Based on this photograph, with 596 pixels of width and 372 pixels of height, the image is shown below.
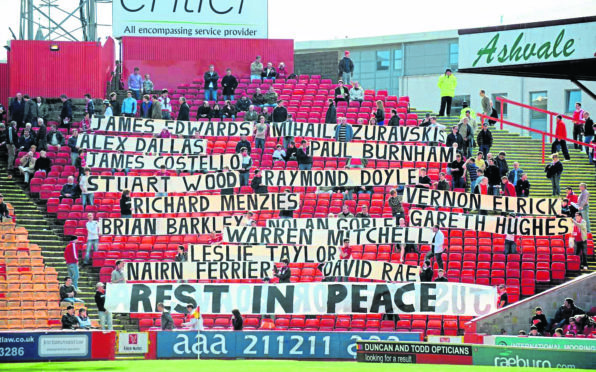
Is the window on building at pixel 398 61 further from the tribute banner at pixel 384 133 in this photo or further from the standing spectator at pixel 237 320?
the standing spectator at pixel 237 320

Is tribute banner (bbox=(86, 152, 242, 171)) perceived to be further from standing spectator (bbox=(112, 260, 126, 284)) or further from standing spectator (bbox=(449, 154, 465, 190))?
standing spectator (bbox=(449, 154, 465, 190))

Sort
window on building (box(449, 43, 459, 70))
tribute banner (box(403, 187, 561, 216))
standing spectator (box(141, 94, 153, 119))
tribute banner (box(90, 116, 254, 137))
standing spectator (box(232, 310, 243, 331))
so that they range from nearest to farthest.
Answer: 1. standing spectator (box(232, 310, 243, 331))
2. tribute banner (box(403, 187, 561, 216))
3. tribute banner (box(90, 116, 254, 137))
4. standing spectator (box(141, 94, 153, 119))
5. window on building (box(449, 43, 459, 70))

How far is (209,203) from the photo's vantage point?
125 ft

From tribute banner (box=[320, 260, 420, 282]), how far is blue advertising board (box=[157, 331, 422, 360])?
220 centimetres

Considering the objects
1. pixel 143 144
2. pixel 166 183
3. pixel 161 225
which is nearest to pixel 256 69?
pixel 143 144

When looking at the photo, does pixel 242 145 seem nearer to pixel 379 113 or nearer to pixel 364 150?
pixel 364 150

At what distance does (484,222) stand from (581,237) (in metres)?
2.93

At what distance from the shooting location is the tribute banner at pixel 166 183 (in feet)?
127

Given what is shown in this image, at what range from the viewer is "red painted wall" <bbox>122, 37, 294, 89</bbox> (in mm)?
51281

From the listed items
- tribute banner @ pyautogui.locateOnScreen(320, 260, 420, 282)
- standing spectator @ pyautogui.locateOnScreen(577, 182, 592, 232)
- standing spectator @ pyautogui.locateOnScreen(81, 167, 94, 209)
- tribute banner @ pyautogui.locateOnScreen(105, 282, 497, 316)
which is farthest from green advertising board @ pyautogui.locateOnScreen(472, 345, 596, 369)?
standing spectator @ pyautogui.locateOnScreen(81, 167, 94, 209)

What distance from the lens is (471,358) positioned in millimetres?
28141

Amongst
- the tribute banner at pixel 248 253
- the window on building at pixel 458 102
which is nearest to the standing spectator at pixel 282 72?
the tribute banner at pixel 248 253

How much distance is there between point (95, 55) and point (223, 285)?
1921 cm

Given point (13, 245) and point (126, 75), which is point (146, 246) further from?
point (126, 75)
